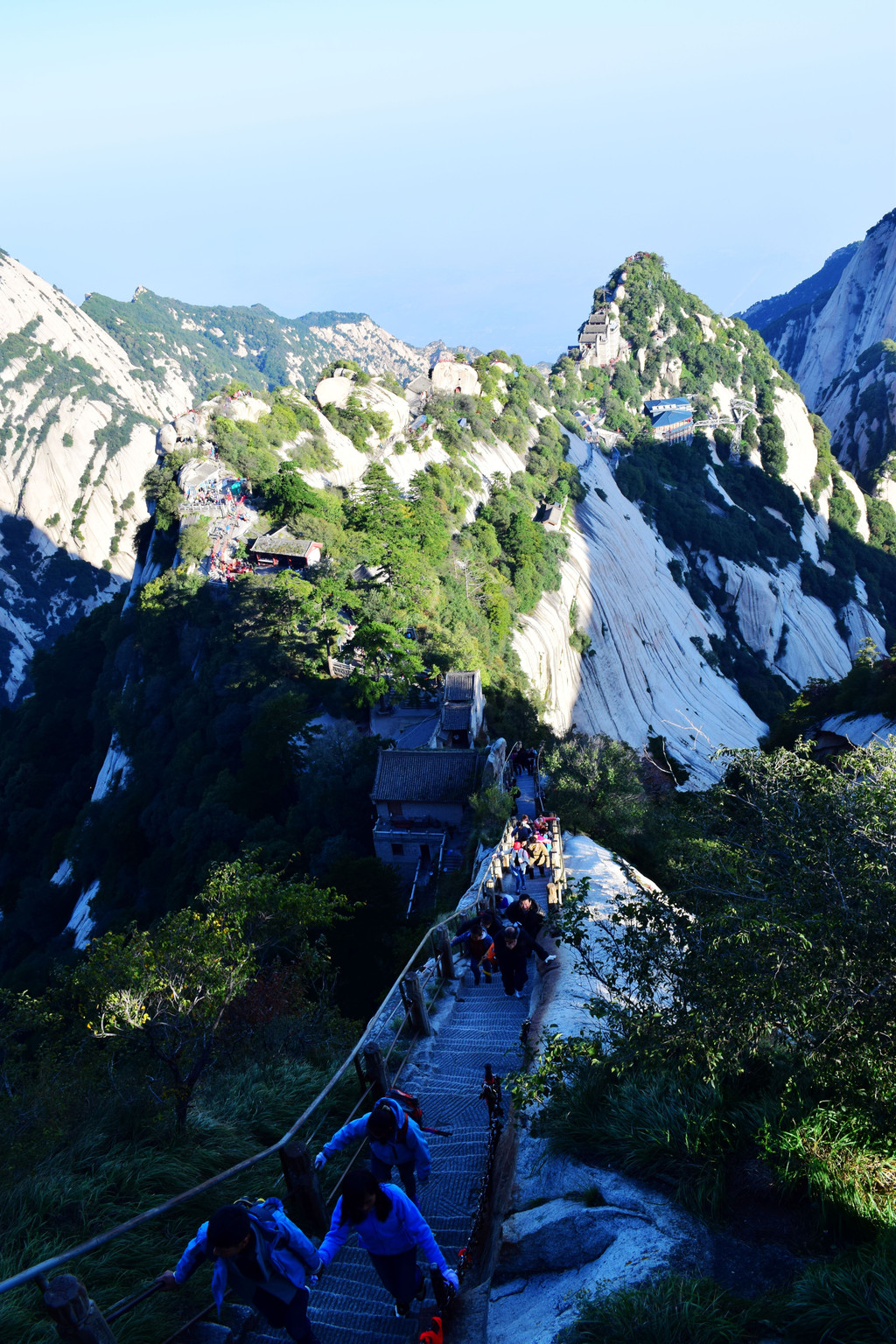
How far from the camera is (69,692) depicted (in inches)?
2467

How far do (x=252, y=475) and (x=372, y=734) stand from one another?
28.2m

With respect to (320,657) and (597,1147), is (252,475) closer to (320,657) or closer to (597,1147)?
(320,657)

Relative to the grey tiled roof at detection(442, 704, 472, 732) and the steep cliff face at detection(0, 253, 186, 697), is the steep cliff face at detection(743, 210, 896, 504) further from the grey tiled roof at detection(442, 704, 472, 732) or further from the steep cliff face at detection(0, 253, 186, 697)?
the steep cliff face at detection(0, 253, 186, 697)

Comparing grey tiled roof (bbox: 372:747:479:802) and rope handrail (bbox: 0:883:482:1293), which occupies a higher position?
grey tiled roof (bbox: 372:747:479:802)

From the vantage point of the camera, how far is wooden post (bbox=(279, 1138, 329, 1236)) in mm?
6211

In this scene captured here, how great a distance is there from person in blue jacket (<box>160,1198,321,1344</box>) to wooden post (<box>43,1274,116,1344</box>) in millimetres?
400

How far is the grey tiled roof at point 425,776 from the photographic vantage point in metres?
27.2

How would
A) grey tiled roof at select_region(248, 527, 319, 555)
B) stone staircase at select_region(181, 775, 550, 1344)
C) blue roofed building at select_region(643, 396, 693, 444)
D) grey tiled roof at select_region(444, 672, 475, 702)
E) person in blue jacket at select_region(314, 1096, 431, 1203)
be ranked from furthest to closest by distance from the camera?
blue roofed building at select_region(643, 396, 693, 444)
grey tiled roof at select_region(248, 527, 319, 555)
grey tiled roof at select_region(444, 672, 475, 702)
person in blue jacket at select_region(314, 1096, 431, 1203)
stone staircase at select_region(181, 775, 550, 1344)

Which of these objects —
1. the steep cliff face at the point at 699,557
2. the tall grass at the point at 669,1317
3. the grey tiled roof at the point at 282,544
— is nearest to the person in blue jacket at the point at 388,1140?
the tall grass at the point at 669,1317

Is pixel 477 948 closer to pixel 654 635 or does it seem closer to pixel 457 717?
pixel 457 717

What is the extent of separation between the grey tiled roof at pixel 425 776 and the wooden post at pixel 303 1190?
67.1ft

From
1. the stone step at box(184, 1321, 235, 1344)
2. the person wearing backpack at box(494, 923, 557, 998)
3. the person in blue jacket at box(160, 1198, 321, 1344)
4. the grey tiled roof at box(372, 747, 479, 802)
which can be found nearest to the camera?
the person in blue jacket at box(160, 1198, 321, 1344)

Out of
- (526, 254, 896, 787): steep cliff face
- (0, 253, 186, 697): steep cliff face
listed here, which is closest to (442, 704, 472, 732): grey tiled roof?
(526, 254, 896, 787): steep cliff face

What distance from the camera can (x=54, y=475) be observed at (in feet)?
513
